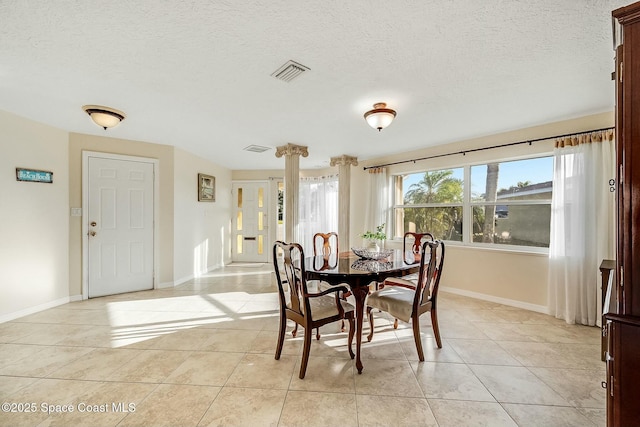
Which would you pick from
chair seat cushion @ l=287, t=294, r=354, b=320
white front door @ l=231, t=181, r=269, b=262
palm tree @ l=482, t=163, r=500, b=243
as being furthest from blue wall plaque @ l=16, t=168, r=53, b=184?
palm tree @ l=482, t=163, r=500, b=243

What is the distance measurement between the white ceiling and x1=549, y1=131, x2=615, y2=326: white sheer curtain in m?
0.47

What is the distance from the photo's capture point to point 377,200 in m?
4.85

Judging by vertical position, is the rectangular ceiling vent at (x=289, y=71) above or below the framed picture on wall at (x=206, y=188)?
above

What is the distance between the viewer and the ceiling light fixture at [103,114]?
8.89 ft

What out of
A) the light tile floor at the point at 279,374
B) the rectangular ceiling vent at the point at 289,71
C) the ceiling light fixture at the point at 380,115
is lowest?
the light tile floor at the point at 279,374

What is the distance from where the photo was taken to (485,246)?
3785mm

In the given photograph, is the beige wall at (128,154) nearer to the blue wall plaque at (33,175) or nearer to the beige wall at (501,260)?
the blue wall plaque at (33,175)

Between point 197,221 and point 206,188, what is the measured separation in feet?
2.35

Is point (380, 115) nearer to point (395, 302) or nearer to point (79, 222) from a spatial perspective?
point (395, 302)

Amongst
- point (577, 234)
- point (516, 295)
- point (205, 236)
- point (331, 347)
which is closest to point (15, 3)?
point (331, 347)

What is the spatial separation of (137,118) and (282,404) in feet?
11.0

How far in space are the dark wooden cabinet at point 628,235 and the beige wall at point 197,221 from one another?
4901mm

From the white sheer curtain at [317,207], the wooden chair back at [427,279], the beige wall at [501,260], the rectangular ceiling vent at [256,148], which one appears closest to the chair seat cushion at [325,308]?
the wooden chair back at [427,279]

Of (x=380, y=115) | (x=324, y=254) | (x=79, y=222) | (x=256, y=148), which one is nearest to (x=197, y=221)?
(x=79, y=222)
